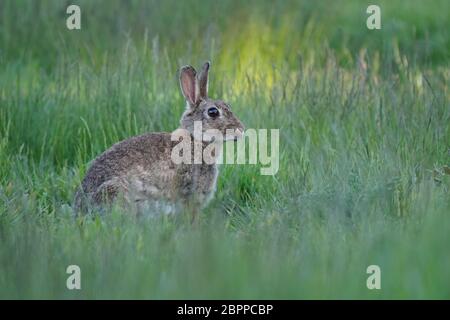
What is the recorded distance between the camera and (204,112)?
7.41m

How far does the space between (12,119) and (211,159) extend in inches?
72.6

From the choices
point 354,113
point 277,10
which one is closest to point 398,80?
point 354,113

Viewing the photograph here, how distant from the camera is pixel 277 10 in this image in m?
11.1

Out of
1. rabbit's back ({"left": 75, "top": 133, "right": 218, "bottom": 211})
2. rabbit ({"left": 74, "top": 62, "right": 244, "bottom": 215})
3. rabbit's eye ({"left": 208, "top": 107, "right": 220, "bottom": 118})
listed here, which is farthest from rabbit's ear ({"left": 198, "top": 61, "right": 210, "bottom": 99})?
rabbit's back ({"left": 75, "top": 133, "right": 218, "bottom": 211})

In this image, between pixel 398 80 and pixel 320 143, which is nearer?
pixel 320 143

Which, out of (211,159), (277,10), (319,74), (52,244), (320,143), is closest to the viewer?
(52,244)

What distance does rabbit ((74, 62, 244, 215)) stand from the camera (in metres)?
6.86

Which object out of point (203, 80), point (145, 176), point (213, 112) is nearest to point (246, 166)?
point (213, 112)

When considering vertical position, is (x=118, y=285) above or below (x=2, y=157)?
below

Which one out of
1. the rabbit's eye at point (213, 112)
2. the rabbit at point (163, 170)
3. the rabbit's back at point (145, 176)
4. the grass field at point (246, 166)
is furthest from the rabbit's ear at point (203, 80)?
the grass field at point (246, 166)

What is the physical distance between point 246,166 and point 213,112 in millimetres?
501
